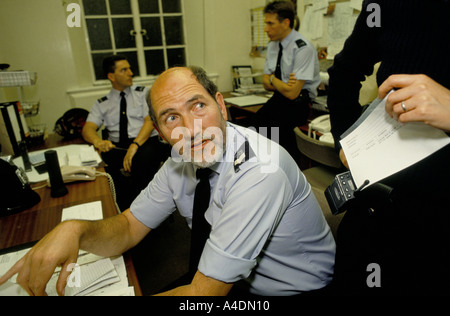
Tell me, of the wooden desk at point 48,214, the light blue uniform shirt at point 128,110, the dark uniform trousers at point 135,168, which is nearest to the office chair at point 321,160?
the wooden desk at point 48,214

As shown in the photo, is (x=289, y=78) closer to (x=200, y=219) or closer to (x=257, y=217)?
(x=200, y=219)

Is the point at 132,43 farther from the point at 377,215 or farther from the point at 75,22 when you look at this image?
the point at 377,215

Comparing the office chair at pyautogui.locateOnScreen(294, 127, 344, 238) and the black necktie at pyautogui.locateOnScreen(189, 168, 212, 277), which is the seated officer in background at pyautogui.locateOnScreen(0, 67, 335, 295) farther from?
the office chair at pyautogui.locateOnScreen(294, 127, 344, 238)

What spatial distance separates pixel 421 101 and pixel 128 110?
8.41 feet

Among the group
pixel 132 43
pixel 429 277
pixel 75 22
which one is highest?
pixel 75 22

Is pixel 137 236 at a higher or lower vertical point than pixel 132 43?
lower

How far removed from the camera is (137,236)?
109cm

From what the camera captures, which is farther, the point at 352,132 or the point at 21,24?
the point at 21,24

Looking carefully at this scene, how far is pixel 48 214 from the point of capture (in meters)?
1.17

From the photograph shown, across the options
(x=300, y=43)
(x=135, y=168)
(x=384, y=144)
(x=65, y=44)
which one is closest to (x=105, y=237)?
(x=384, y=144)

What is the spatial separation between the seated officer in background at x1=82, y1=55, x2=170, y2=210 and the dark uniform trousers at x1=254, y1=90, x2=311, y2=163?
1.04m

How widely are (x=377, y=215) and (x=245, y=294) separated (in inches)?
21.9

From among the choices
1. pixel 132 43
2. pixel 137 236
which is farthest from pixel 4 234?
pixel 132 43
